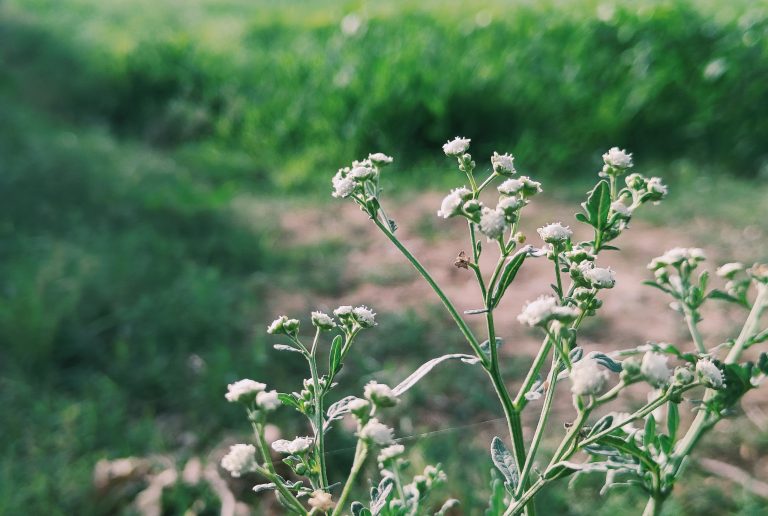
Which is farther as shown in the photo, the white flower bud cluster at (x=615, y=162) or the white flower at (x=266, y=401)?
the white flower bud cluster at (x=615, y=162)

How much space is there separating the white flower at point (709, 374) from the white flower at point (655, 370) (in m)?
0.05

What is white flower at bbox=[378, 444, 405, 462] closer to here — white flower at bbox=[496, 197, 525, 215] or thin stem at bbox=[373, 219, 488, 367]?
thin stem at bbox=[373, 219, 488, 367]

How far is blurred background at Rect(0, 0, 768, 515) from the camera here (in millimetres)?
2029

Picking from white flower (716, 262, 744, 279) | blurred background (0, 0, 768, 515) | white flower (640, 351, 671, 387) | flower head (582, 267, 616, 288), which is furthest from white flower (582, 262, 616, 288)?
blurred background (0, 0, 768, 515)

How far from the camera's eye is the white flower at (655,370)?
69cm

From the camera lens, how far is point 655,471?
809mm

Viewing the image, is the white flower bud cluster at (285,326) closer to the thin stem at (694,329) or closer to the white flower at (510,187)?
the white flower at (510,187)

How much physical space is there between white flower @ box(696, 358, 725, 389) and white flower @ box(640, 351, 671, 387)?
45mm

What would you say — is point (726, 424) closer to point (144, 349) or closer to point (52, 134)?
point (144, 349)

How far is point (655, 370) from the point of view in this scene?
0.70m

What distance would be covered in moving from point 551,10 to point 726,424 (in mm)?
3221

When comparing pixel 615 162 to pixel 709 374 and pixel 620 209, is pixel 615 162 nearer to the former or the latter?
pixel 620 209

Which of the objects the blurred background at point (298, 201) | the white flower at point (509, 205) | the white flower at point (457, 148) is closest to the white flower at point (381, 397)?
the white flower at point (509, 205)

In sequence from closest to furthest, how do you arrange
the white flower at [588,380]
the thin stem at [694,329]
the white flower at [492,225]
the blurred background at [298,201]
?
the white flower at [588,380], the white flower at [492,225], the thin stem at [694,329], the blurred background at [298,201]
